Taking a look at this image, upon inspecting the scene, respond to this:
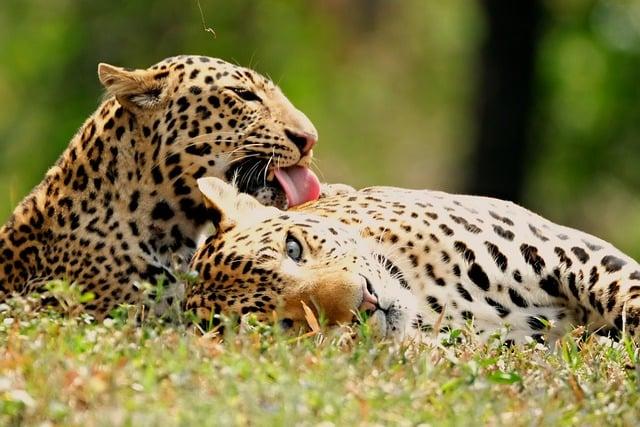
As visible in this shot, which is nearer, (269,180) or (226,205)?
(226,205)

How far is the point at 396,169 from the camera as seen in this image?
3788 cm

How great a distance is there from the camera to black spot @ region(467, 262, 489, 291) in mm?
9094

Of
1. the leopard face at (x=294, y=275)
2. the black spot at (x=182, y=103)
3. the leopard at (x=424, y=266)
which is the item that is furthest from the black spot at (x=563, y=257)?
the black spot at (x=182, y=103)

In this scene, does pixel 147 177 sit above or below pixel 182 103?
below

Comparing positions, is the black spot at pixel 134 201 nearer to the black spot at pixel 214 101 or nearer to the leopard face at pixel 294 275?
the black spot at pixel 214 101

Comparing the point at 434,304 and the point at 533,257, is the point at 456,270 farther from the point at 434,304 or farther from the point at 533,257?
the point at 533,257

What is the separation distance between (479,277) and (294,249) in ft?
4.29

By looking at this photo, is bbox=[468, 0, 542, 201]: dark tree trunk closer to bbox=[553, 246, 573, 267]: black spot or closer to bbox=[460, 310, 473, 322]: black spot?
bbox=[553, 246, 573, 267]: black spot

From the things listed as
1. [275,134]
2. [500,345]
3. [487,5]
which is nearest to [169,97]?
[275,134]

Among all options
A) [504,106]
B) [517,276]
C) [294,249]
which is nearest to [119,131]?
[294,249]

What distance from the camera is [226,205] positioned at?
9164mm

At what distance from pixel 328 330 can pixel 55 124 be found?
22.9m

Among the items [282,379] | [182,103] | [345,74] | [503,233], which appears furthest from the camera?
[345,74]

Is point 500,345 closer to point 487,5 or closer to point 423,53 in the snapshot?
point 487,5
